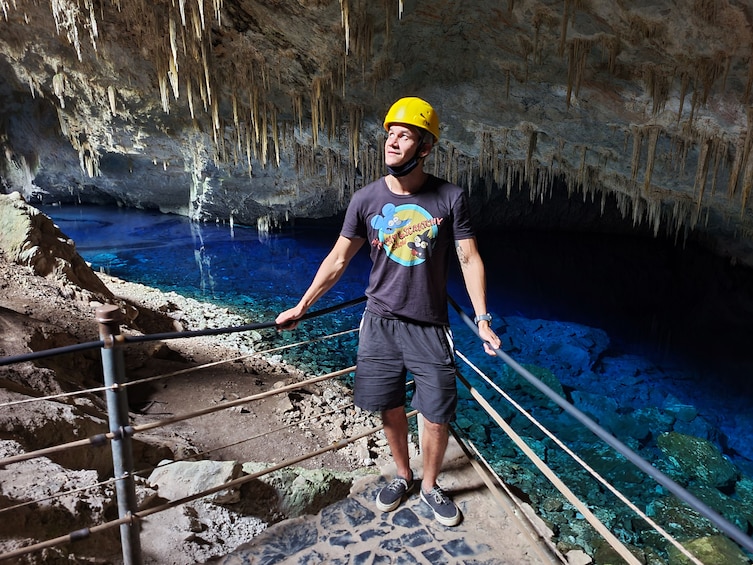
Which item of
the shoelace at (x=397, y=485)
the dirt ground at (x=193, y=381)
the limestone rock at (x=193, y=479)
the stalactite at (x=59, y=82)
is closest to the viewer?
the shoelace at (x=397, y=485)

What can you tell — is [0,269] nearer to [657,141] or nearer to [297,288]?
[297,288]

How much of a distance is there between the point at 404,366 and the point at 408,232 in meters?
0.60

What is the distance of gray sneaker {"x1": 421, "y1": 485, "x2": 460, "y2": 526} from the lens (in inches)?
90.3

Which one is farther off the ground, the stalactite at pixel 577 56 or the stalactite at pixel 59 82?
the stalactite at pixel 577 56

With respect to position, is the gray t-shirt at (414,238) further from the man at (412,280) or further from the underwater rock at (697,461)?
the underwater rock at (697,461)

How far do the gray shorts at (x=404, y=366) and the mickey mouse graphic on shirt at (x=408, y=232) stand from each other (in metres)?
0.30

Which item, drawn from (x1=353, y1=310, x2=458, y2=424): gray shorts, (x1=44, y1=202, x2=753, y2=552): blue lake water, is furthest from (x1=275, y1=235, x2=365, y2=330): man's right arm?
(x1=44, y1=202, x2=753, y2=552): blue lake water

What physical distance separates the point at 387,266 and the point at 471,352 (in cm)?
596

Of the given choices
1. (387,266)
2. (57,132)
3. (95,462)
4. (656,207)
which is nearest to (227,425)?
(95,462)

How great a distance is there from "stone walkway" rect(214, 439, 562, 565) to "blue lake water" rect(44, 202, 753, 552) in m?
4.67

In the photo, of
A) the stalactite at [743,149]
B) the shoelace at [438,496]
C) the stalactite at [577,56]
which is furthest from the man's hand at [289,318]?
the stalactite at [743,149]

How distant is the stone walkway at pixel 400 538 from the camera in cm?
214

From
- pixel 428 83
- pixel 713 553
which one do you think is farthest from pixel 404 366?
pixel 428 83

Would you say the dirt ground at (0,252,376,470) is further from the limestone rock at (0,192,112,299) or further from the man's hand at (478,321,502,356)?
the man's hand at (478,321,502,356)
